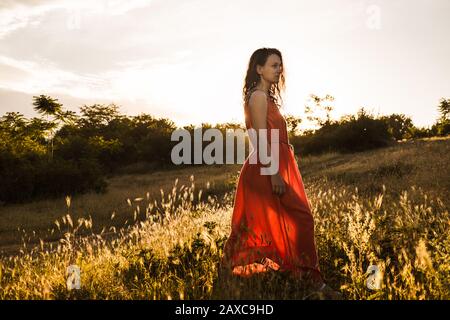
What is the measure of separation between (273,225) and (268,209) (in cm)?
14

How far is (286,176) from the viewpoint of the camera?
384 cm

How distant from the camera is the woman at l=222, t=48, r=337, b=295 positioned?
372 centimetres

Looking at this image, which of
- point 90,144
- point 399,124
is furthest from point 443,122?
point 90,144

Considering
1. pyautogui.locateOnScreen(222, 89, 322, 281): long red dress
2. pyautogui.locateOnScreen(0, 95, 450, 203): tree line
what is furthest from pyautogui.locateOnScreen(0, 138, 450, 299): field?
pyautogui.locateOnScreen(0, 95, 450, 203): tree line

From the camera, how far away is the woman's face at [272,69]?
388 cm

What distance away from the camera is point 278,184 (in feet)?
12.1

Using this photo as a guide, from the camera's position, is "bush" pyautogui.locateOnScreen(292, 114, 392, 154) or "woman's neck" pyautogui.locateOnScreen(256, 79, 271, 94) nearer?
"woman's neck" pyautogui.locateOnScreen(256, 79, 271, 94)

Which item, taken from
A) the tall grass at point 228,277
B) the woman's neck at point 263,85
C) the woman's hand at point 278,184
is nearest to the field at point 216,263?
the tall grass at point 228,277

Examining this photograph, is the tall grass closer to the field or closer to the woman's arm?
the field

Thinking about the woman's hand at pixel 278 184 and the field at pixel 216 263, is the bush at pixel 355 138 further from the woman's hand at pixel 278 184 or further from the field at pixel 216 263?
the woman's hand at pixel 278 184

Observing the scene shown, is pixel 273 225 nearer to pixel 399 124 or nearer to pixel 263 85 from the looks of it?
pixel 263 85

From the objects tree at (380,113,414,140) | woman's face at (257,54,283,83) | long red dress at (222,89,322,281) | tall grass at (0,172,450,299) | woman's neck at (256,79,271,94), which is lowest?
tall grass at (0,172,450,299)
